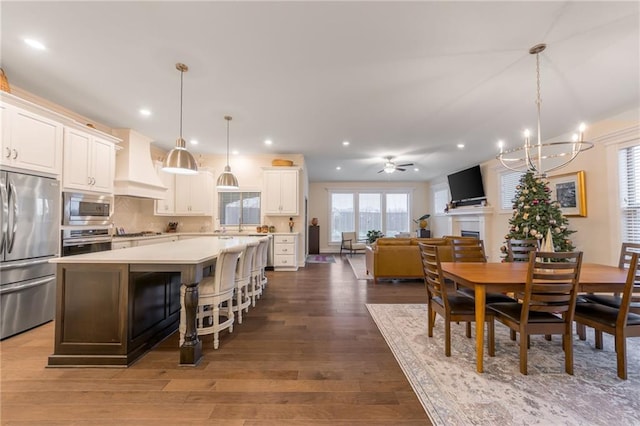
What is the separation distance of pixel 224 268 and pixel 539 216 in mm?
4879

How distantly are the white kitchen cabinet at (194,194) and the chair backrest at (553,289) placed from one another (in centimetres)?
622

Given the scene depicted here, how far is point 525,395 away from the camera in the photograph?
179 centimetres

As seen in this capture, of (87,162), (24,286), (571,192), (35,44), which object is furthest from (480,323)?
(87,162)

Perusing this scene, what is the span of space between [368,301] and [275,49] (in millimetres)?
3449

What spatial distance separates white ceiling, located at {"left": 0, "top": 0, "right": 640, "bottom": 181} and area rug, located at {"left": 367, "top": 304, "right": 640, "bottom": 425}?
2.79 meters

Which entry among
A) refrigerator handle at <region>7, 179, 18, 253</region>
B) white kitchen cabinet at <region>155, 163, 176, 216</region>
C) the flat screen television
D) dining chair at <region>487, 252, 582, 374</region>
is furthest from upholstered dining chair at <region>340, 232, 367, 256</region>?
refrigerator handle at <region>7, 179, 18, 253</region>

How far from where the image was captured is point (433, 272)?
2.46 meters

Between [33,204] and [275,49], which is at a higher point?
[275,49]

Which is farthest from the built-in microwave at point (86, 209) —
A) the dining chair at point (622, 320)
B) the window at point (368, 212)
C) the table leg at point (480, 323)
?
the window at point (368, 212)

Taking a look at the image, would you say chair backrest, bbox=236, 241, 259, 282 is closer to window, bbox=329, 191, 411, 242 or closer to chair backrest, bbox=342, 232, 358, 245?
chair backrest, bbox=342, 232, 358, 245

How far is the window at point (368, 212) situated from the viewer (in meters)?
→ 10.2

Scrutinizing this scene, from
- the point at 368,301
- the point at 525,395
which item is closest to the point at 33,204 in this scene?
the point at 368,301

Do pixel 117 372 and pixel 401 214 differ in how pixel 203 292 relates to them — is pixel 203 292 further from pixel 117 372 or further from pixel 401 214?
pixel 401 214

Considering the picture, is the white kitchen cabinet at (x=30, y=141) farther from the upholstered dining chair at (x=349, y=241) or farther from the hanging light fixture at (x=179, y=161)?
the upholstered dining chair at (x=349, y=241)
